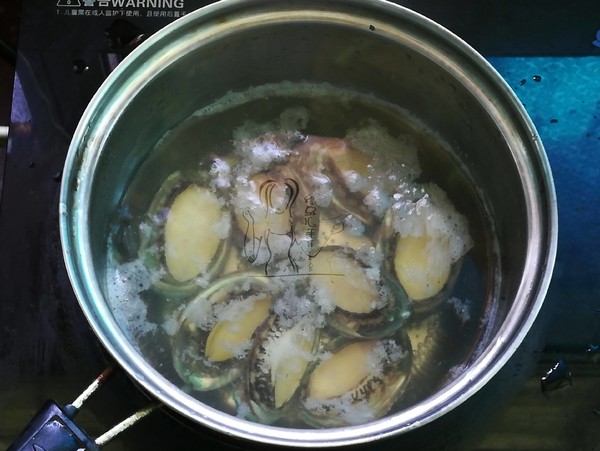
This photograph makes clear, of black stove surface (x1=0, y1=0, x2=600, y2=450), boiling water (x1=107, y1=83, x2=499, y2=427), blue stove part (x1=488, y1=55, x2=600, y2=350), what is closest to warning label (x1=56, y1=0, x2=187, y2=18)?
black stove surface (x1=0, y1=0, x2=600, y2=450)

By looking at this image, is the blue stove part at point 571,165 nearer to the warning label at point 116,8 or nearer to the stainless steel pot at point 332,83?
the stainless steel pot at point 332,83

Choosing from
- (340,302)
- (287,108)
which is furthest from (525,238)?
(287,108)

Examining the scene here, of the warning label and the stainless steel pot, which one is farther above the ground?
the warning label

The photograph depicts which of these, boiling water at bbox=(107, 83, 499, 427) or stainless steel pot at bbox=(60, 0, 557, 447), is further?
boiling water at bbox=(107, 83, 499, 427)

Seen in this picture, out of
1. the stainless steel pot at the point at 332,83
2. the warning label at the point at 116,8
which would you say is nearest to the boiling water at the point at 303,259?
the stainless steel pot at the point at 332,83

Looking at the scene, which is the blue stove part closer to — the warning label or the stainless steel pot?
the stainless steel pot

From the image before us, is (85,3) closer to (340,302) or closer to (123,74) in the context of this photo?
(123,74)

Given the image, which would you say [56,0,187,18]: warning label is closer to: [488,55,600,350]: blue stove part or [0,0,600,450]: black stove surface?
[0,0,600,450]: black stove surface

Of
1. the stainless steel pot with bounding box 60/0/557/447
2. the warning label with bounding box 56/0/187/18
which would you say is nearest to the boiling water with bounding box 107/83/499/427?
the stainless steel pot with bounding box 60/0/557/447
